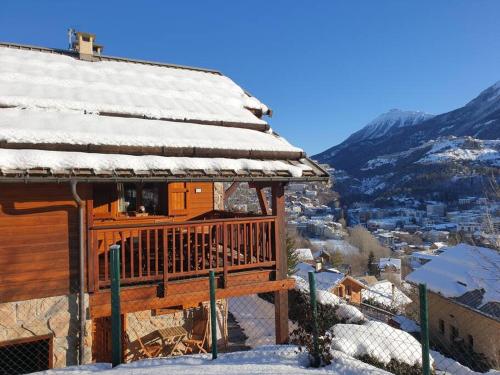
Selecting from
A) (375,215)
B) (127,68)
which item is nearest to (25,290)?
(127,68)

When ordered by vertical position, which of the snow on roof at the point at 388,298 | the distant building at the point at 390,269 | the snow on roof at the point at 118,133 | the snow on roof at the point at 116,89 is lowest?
the distant building at the point at 390,269

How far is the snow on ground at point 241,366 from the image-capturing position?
173 inches

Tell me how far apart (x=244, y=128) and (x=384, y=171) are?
7782 inches

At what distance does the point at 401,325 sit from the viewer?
70.7 ft

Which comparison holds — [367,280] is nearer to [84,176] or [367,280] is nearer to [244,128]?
[244,128]

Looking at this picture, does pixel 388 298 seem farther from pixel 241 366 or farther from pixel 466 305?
pixel 241 366

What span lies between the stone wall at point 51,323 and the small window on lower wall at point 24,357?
774 mm

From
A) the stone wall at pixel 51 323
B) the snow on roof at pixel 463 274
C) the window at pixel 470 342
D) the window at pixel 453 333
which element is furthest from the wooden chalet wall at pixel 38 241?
the window at pixel 453 333

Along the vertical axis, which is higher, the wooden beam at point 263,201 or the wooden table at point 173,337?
the wooden beam at point 263,201

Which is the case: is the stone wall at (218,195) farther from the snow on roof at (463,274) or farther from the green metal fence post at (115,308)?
the snow on roof at (463,274)

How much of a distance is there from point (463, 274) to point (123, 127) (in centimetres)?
2016

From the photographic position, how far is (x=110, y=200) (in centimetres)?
852

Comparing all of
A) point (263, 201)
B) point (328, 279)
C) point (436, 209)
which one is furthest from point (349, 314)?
point (436, 209)

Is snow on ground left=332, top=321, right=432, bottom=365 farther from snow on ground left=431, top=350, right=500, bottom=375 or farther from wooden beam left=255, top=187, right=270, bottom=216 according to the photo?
snow on ground left=431, top=350, right=500, bottom=375
